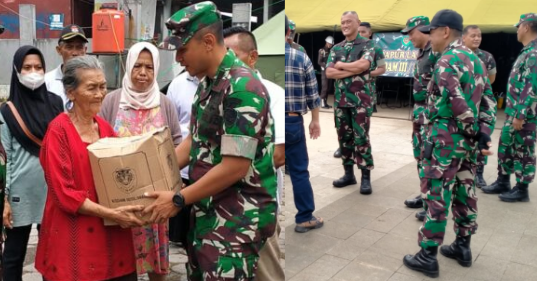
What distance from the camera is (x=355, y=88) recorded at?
5.32 meters

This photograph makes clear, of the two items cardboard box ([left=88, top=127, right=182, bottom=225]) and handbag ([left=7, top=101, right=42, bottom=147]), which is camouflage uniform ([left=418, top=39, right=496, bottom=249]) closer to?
cardboard box ([left=88, top=127, right=182, bottom=225])

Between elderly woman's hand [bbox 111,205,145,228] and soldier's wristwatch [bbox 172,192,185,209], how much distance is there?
17cm

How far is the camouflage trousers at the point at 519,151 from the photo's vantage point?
17.2 feet

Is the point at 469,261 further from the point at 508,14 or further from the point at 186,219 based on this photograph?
the point at 508,14

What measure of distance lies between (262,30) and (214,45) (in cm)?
495

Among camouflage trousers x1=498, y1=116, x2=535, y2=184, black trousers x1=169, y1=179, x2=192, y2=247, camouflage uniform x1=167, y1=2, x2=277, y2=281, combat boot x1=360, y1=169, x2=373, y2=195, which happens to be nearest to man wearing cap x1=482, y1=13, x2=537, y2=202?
camouflage trousers x1=498, y1=116, x2=535, y2=184

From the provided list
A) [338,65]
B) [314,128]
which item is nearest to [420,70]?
[338,65]

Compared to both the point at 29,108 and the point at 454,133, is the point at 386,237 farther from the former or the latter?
the point at 29,108

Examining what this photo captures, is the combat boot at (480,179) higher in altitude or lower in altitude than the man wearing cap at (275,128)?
lower

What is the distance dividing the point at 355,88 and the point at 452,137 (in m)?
2.02

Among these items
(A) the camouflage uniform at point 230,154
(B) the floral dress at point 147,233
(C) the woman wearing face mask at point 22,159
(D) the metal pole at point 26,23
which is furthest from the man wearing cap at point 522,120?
(D) the metal pole at point 26,23

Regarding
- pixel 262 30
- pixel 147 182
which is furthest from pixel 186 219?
pixel 262 30

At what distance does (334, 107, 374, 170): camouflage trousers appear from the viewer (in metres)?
5.35

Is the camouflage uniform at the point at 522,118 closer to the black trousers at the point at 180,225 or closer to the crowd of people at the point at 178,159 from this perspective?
the crowd of people at the point at 178,159
